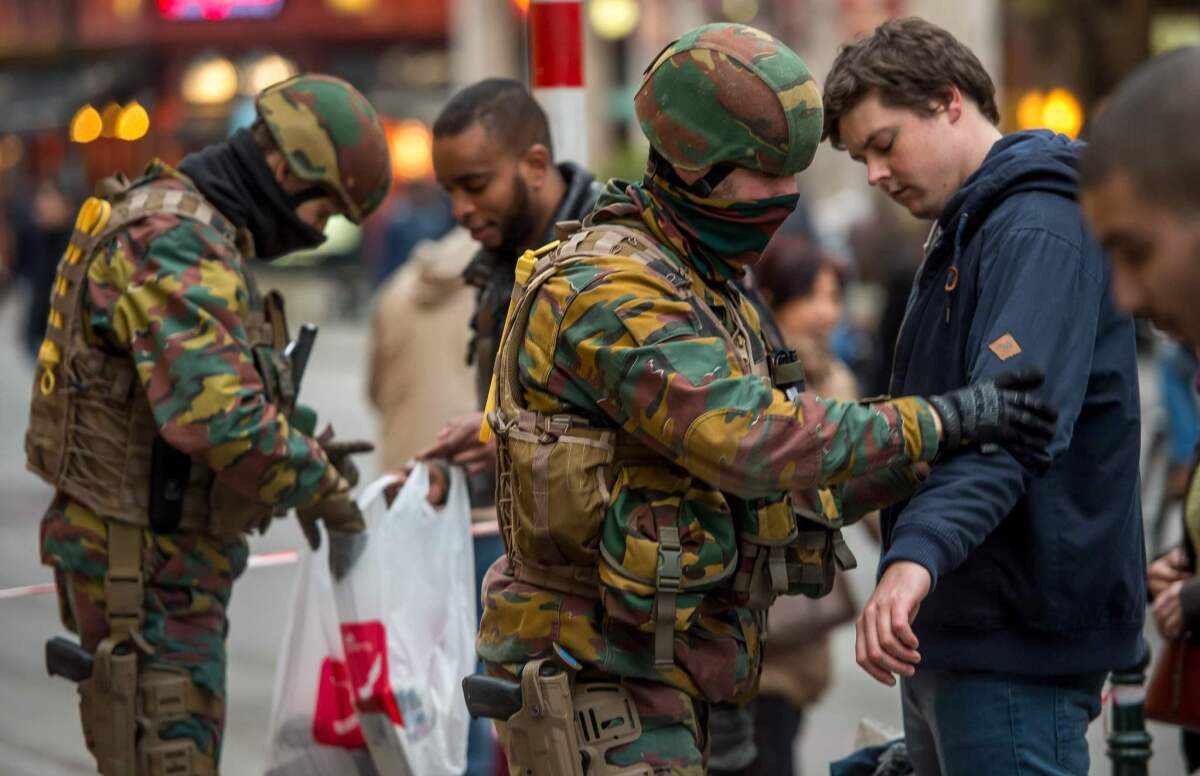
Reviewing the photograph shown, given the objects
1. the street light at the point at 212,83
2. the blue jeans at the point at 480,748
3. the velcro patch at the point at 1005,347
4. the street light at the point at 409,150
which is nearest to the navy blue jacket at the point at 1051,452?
the velcro patch at the point at 1005,347

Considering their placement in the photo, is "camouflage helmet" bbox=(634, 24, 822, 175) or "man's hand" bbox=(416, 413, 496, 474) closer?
"camouflage helmet" bbox=(634, 24, 822, 175)

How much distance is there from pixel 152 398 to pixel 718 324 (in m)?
1.53

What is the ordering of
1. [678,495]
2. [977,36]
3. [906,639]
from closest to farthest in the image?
[906,639] → [678,495] → [977,36]

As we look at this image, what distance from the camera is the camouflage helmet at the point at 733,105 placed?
9.32ft

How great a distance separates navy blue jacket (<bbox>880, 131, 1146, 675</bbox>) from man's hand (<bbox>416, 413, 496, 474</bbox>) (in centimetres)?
166

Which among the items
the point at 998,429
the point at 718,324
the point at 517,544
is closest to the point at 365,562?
the point at 517,544

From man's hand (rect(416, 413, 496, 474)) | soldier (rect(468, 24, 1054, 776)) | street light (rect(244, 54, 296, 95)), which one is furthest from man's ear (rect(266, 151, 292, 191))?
street light (rect(244, 54, 296, 95))

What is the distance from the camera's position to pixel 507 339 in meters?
2.99

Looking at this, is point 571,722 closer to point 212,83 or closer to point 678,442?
point 678,442

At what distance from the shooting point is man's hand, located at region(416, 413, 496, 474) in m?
4.54

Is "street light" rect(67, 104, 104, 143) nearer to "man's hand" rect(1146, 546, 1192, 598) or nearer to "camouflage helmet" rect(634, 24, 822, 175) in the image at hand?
"man's hand" rect(1146, 546, 1192, 598)

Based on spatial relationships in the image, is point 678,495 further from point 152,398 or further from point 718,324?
point 152,398

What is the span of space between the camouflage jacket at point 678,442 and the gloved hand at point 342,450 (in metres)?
1.56

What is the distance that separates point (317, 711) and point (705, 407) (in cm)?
210
